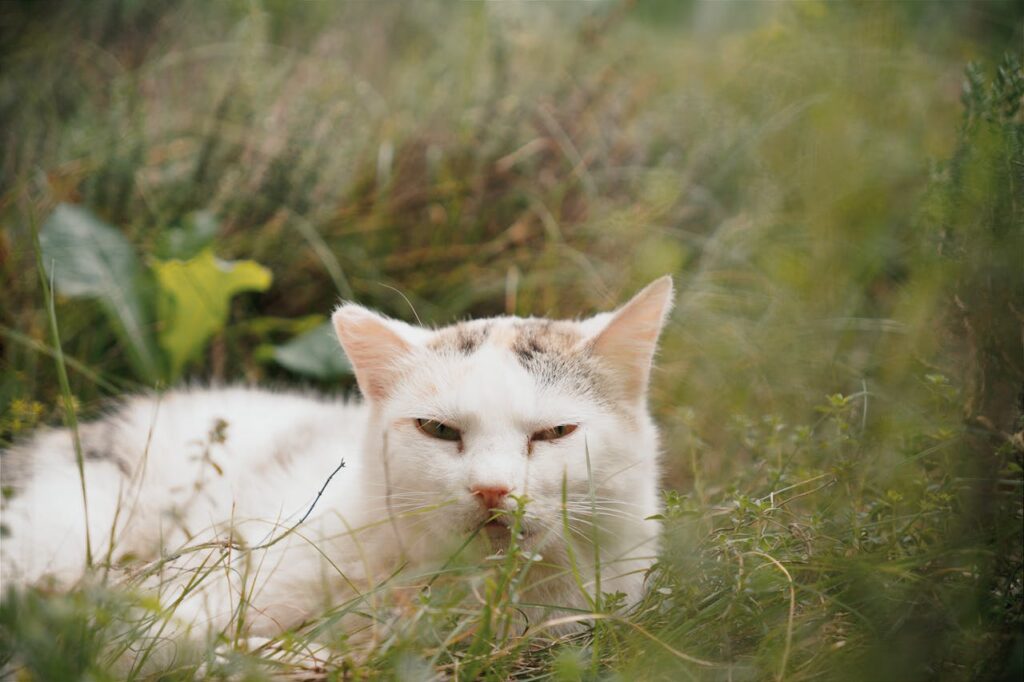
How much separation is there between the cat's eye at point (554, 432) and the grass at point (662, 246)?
339 millimetres

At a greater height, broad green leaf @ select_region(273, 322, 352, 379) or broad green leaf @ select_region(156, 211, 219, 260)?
broad green leaf @ select_region(156, 211, 219, 260)

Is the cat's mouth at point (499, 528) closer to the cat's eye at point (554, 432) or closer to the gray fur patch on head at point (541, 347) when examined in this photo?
the cat's eye at point (554, 432)

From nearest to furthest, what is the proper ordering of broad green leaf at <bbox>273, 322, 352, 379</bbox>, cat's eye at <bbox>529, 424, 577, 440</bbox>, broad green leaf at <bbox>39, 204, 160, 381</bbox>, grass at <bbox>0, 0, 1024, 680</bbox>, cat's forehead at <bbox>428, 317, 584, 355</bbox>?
grass at <bbox>0, 0, 1024, 680</bbox> < cat's eye at <bbox>529, 424, 577, 440</bbox> < cat's forehead at <bbox>428, 317, 584, 355</bbox> < broad green leaf at <bbox>39, 204, 160, 381</bbox> < broad green leaf at <bbox>273, 322, 352, 379</bbox>

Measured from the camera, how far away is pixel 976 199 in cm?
152

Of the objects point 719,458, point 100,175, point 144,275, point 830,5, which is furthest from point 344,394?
point 830,5

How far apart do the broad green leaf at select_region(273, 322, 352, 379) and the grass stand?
23 centimetres

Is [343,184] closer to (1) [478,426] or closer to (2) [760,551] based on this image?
(1) [478,426]

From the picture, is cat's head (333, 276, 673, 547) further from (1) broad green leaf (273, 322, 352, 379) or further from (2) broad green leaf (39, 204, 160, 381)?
(2) broad green leaf (39, 204, 160, 381)

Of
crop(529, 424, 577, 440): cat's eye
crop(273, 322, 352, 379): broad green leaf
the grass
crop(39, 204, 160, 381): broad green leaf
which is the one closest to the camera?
the grass

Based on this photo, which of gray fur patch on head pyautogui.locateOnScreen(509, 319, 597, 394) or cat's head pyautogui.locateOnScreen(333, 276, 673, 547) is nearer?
cat's head pyautogui.locateOnScreen(333, 276, 673, 547)

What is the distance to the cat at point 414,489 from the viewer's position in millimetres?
1701

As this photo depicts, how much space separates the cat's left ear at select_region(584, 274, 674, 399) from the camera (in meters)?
1.93

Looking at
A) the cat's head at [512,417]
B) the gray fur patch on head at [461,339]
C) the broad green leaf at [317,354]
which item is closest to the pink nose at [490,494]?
the cat's head at [512,417]

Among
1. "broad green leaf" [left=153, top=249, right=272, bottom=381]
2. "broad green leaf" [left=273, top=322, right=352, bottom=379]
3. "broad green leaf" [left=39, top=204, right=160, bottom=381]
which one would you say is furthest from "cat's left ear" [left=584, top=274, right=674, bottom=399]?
"broad green leaf" [left=39, top=204, right=160, bottom=381]
